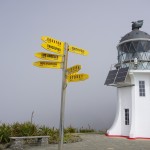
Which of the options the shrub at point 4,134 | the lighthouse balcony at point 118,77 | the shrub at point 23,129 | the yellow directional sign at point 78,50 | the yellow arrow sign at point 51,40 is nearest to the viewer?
the yellow arrow sign at point 51,40

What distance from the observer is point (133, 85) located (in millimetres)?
17828

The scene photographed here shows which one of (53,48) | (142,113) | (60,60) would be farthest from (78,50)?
(142,113)

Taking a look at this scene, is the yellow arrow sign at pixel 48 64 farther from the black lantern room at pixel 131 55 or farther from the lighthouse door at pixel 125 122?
the lighthouse door at pixel 125 122

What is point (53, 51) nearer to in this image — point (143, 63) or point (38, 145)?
point (38, 145)

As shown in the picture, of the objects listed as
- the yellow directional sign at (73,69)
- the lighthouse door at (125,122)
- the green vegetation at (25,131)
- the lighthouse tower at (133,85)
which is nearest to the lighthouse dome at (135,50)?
the lighthouse tower at (133,85)

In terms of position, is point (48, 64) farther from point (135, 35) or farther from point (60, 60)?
point (135, 35)

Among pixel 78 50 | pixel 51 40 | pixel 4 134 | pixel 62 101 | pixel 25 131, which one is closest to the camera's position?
pixel 62 101

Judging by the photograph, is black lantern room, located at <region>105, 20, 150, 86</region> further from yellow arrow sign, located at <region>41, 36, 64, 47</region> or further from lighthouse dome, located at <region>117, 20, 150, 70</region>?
yellow arrow sign, located at <region>41, 36, 64, 47</region>

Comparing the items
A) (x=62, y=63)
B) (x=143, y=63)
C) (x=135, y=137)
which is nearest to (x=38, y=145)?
(x=135, y=137)

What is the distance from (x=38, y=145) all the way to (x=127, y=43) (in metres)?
10.9

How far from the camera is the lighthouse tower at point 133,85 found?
685 inches

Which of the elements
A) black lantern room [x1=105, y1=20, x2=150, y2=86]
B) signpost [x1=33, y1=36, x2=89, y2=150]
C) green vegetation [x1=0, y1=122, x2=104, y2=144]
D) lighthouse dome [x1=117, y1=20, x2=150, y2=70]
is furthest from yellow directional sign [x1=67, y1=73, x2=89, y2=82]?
lighthouse dome [x1=117, y1=20, x2=150, y2=70]

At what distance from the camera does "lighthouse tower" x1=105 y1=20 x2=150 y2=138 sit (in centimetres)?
1741

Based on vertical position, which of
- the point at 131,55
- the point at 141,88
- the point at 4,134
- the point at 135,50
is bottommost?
the point at 4,134
